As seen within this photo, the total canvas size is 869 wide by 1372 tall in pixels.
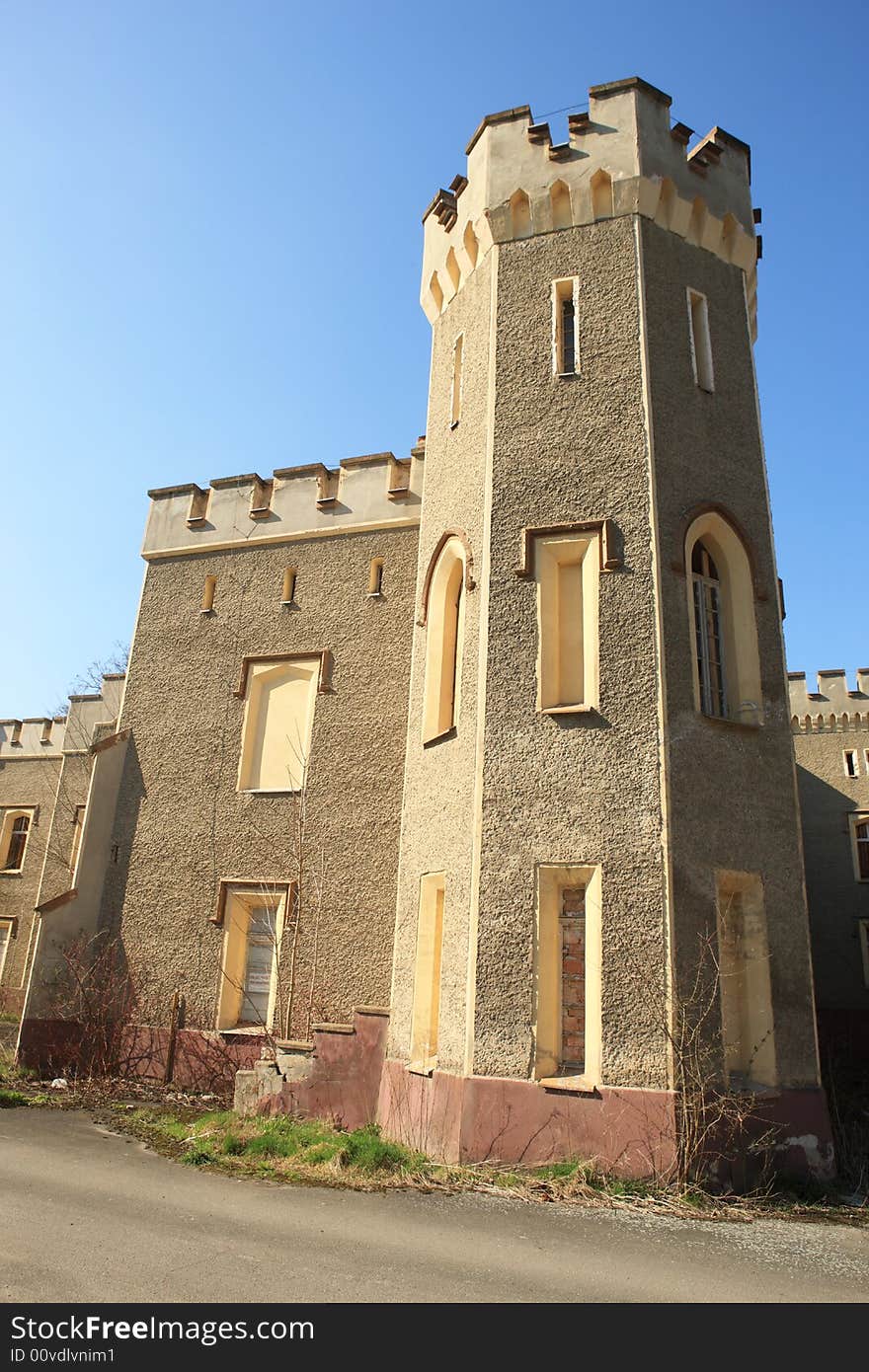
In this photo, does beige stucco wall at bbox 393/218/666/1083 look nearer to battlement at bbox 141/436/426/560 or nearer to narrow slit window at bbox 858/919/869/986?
battlement at bbox 141/436/426/560

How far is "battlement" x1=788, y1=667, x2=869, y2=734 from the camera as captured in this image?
21.9 meters

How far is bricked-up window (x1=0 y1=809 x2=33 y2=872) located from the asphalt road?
18.2 meters

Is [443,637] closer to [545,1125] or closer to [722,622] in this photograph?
[722,622]

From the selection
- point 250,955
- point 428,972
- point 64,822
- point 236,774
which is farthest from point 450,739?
point 64,822

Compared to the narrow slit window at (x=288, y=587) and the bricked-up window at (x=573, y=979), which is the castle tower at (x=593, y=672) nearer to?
the bricked-up window at (x=573, y=979)

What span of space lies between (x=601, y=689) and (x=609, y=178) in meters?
6.38

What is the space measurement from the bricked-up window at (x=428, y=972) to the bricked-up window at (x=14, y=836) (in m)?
18.0

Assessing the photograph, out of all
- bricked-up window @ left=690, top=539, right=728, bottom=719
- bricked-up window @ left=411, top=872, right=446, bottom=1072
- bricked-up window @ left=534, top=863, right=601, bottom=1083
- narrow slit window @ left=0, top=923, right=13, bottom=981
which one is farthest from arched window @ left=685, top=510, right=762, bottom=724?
narrow slit window @ left=0, top=923, right=13, bottom=981

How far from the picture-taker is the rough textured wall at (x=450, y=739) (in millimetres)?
8844

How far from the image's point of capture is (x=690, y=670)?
9133mm

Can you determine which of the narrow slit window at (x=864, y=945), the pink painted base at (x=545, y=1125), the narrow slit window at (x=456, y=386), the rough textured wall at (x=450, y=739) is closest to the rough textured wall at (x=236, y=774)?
the rough textured wall at (x=450, y=739)

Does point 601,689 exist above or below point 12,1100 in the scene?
above
